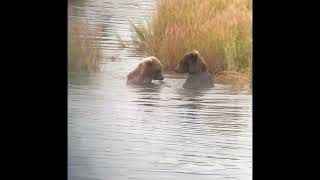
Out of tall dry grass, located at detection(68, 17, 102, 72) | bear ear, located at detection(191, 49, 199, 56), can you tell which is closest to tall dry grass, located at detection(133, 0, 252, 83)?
bear ear, located at detection(191, 49, 199, 56)

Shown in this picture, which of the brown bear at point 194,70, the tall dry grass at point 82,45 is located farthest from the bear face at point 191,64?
the tall dry grass at point 82,45

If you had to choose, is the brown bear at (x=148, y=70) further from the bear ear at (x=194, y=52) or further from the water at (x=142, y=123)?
the bear ear at (x=194, y=52)

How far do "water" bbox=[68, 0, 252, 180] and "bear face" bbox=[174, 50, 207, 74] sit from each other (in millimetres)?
42

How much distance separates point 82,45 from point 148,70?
0.30 meters

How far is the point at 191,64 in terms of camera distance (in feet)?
6.46

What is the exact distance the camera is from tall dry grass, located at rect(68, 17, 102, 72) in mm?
2051

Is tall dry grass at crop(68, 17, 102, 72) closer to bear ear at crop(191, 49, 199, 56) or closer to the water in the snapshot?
the water

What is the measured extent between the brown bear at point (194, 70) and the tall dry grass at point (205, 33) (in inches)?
0.8

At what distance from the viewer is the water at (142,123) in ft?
6.32
